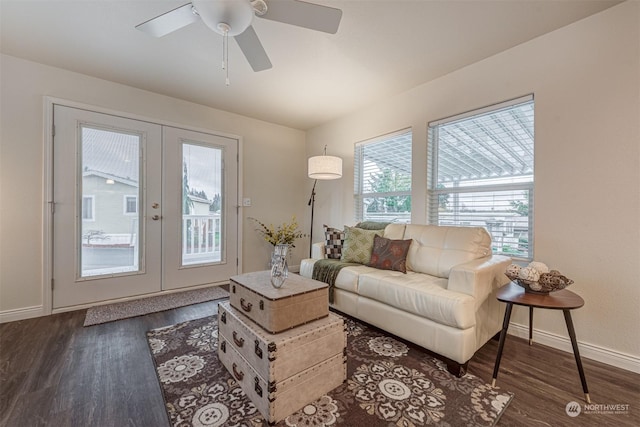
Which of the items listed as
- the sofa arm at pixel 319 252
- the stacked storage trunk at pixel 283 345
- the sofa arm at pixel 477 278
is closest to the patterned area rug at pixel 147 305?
the sofa arm at pixel 319 252

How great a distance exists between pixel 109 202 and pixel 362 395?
322 centimetres

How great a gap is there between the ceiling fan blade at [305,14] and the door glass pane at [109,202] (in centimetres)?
253

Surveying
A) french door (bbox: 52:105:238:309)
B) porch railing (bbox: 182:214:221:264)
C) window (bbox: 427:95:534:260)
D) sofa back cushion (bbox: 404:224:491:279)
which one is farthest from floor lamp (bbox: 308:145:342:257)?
porch railing (bbox: 182:214:221:264)

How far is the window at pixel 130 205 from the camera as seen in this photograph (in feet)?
10.1

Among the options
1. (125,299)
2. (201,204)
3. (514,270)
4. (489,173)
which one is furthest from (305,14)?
(125,299)

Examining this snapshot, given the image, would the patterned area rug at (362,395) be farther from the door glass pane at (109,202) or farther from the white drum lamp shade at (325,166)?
the white drum lamp shade at (325,166)

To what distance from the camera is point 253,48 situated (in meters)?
1.81

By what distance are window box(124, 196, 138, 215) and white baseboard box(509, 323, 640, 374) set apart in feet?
13.4

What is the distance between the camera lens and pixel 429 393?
1521 mm

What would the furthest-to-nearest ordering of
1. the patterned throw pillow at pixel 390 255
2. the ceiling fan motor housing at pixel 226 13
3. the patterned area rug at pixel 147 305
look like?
the patterned area rug at pixel 147 305 → the patterned throw pillow at pixel 390 255 → the ceiling fan motor housing at pixel 226 13

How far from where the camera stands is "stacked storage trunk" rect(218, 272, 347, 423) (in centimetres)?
132

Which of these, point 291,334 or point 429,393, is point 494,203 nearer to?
point 429,393

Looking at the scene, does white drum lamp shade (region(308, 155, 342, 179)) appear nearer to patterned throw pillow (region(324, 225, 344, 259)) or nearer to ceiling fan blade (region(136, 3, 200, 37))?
patterned throw pillow (region(324, 225, 344, 259))

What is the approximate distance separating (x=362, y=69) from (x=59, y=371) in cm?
341
